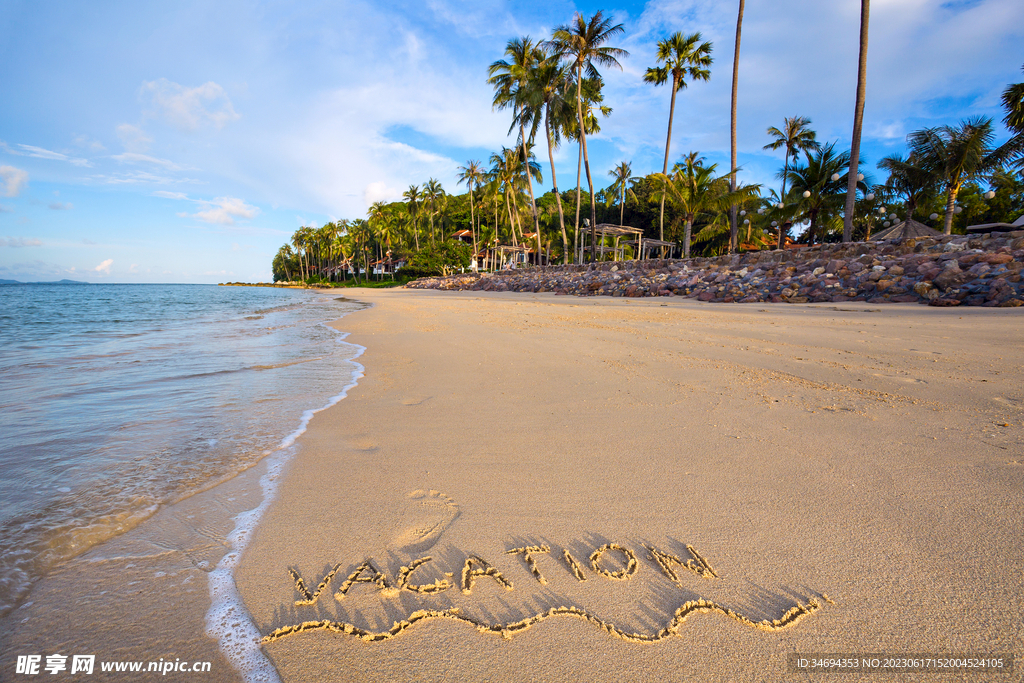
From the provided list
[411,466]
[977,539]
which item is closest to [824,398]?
[977,539]

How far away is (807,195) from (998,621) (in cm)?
2884

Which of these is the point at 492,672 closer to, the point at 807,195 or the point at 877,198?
the point at 807,195

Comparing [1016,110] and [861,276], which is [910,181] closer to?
[1016,110]

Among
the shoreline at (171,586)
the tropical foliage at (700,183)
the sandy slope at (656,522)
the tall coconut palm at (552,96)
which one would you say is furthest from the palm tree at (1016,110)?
the shoreline at (171,586)

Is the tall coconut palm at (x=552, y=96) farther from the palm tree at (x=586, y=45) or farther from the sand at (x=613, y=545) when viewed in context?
the sand at (x=613, y=545)

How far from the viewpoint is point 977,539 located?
57.7 inches

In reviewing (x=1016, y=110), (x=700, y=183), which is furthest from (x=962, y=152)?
(x=700, y=183)

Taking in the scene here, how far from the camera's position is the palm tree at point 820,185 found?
24.5 meters

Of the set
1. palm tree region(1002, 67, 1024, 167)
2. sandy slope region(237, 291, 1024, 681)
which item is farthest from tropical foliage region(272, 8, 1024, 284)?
sandy slope region(237, 291, 1024, 681)

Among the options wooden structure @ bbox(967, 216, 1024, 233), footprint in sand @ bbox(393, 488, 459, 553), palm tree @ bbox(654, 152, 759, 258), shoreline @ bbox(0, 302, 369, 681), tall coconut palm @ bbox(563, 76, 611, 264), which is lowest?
shoreline @ bbox(0, 302, 369, 681)

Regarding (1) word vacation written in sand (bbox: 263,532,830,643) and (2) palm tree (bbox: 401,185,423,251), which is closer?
(1) word vacation written in sand (bbox: 263,532,830,643)

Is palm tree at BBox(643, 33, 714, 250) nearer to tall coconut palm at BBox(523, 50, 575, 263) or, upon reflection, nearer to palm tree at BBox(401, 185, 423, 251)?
tall coconut palm at BBox(523, 50, 575, 263)

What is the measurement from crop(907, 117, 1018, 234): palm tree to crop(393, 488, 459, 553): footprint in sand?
2708 cm

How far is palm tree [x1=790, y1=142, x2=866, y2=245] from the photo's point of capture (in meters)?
24.5
